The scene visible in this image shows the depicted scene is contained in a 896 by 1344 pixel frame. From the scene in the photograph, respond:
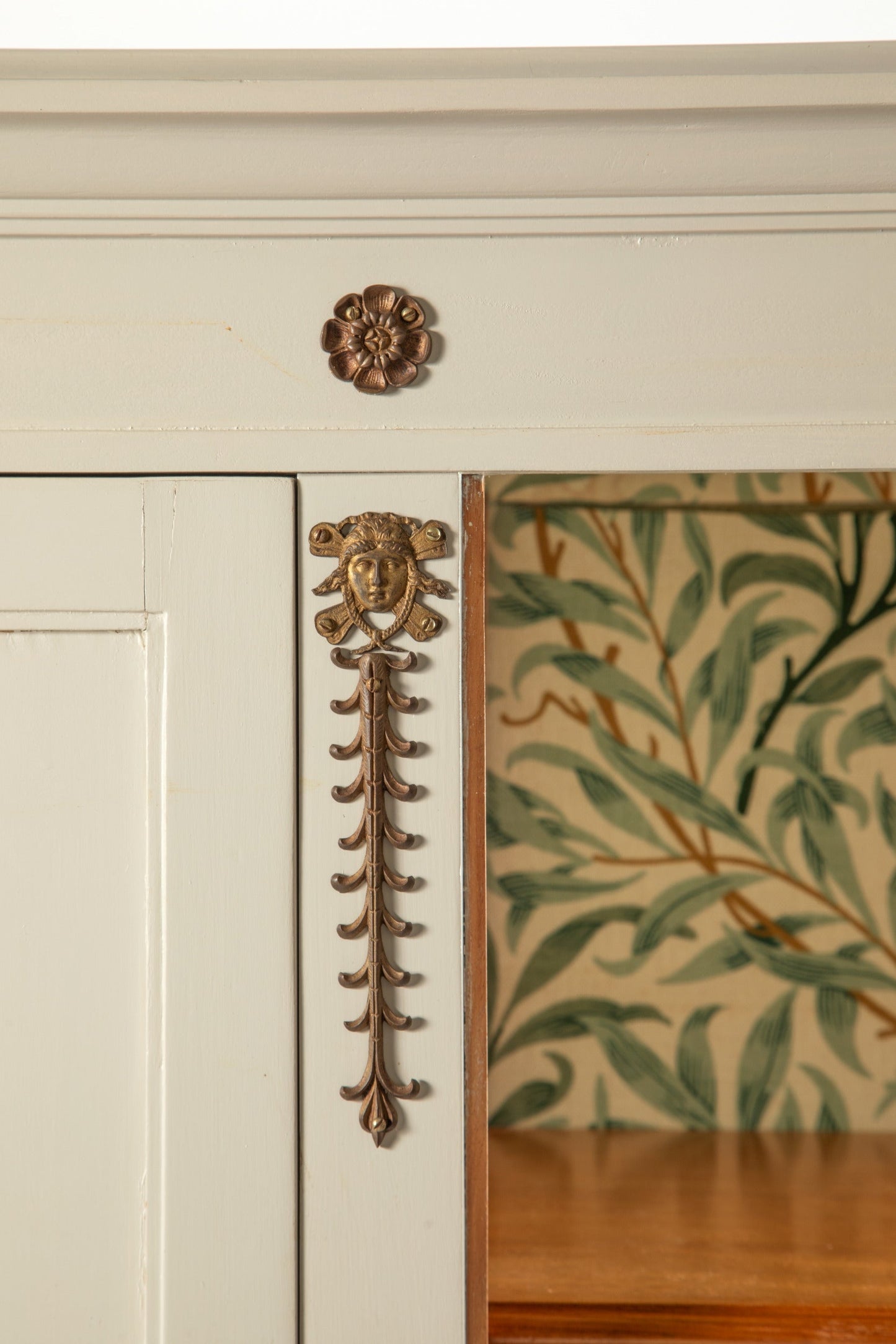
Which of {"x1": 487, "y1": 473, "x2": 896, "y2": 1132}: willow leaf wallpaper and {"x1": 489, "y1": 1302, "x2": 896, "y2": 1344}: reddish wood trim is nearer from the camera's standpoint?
{"x1": 489, "y1": 1302, "x2": 896, "y2": 1344}: reddish wood trim

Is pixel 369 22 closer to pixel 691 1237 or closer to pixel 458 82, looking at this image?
pixel 458 82

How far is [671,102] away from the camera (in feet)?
1.97

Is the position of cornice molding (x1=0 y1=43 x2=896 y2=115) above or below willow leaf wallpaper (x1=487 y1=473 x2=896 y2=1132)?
above

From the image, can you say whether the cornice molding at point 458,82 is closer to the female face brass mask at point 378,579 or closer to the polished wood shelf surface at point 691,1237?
the female face brass mask at point 378,579

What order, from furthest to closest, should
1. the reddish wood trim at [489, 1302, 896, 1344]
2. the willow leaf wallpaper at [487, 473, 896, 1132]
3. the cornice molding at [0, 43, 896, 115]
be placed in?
1. the willow leaf wallpaper at [487, 473, 896, 1132]
2. the reddish wood trim at [489, 1302, 896, 1344]
3. the cornice molding at [0, 43, 896, 115]

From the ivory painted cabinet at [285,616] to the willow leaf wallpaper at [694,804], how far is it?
1.63 ft

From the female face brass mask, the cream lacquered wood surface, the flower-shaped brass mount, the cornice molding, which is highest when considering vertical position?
the cornice molding

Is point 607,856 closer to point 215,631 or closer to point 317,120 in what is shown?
point 215,631

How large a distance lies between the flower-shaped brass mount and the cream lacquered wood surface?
6 centimetres

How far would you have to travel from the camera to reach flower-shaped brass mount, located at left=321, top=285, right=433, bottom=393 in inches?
25.7

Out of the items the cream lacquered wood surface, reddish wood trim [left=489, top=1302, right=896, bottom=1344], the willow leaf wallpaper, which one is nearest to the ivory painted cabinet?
the cream lacquered wood surface

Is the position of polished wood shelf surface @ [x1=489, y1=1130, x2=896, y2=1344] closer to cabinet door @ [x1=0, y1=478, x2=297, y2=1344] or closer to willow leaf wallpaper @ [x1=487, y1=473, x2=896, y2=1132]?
willow leaf wallpaper @ [x1=487, y1=473, x2=896, y2=1132]

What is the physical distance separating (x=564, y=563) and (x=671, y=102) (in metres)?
0.61

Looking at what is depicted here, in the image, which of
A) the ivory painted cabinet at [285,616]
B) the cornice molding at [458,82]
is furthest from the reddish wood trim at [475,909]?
the cornice molding at [458,82]
